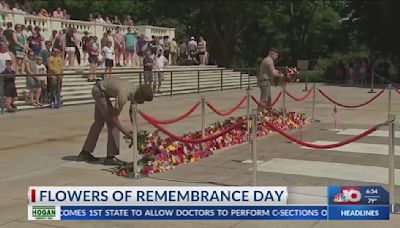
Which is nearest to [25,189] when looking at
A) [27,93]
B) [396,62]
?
[27,93]

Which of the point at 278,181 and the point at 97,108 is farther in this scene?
the point at 97,108

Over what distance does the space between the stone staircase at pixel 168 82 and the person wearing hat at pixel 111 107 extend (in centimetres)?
880

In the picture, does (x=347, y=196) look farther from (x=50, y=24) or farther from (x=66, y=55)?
(x=50, y=24)

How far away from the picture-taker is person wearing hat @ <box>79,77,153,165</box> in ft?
28.3

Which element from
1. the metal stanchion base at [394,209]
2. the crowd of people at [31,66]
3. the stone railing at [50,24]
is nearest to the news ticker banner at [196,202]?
the metal stanchion base at [394,209]

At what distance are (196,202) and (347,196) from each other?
4.49 ft

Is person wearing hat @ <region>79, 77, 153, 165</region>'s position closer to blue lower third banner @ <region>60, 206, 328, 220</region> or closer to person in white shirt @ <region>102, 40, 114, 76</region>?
blue lower third banner @ <region>60, 206, 328, 220</region>

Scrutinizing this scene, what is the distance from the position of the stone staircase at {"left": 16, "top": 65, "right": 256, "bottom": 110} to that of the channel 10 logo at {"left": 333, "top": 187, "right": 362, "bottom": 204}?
14085mm

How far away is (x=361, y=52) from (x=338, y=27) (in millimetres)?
3372

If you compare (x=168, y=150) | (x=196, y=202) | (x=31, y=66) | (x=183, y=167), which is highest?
(x=31, y=66)

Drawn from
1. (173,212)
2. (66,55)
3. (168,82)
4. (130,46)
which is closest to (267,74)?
(173,212)

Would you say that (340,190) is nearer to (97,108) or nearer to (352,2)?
(97,108)

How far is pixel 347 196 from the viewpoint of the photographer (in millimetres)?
5180

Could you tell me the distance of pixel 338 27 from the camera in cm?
5503
